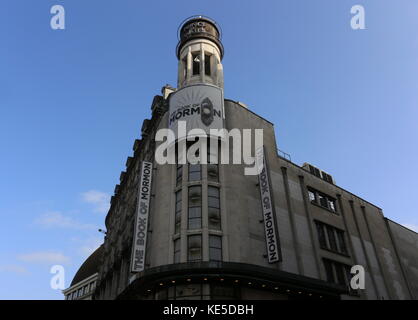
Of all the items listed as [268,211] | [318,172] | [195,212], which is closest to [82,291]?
[318,172]

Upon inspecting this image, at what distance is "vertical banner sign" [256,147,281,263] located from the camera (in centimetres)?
2786

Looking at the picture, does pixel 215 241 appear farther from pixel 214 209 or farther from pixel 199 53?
pixel 199 53

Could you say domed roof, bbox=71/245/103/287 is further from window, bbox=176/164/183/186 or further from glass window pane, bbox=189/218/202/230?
glass window pane, bbox=189/218/202/230

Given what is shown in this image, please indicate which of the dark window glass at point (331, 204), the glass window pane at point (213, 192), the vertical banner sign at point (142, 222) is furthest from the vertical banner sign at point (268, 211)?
the dark window glass at point (331, 204)

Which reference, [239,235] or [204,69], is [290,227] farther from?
[204,69]

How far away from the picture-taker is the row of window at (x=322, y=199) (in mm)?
39825

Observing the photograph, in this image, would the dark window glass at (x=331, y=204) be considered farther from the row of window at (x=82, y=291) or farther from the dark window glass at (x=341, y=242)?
the row of window at (x=82, y=291)

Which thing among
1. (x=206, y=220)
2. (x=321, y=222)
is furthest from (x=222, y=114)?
(x=321, y=222)

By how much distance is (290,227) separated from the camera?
33.6 meters

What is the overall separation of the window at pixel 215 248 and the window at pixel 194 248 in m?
0.86

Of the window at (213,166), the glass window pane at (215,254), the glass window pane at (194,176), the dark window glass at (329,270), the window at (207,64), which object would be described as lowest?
the glass window pane at (215,254)

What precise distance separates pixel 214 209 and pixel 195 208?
161 cm
